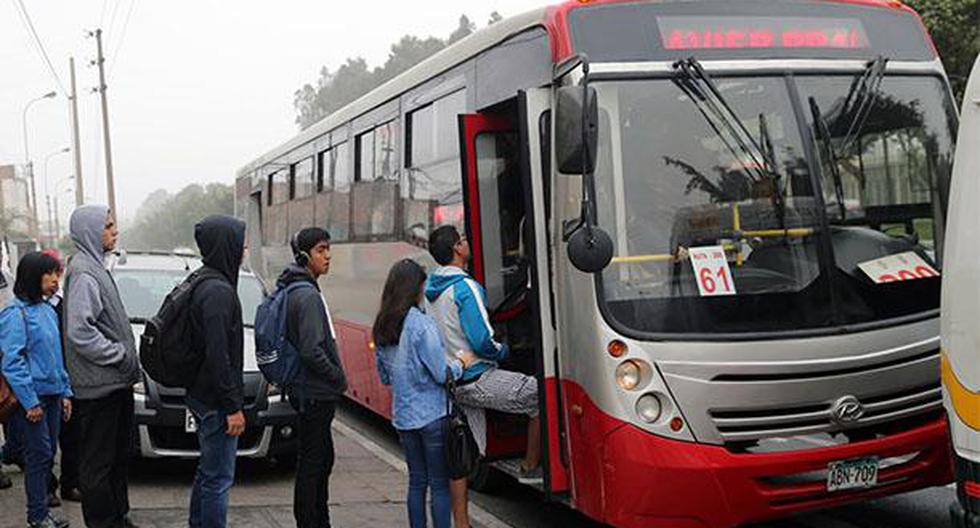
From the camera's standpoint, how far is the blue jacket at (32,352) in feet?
21.4

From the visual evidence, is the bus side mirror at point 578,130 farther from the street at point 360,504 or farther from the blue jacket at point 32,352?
the blue jacket at point 32,352

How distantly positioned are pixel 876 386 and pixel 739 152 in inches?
54.8

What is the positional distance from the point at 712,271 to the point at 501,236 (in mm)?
1777

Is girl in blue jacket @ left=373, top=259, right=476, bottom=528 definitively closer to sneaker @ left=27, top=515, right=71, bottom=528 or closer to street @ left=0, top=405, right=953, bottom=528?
street @ left=0, top=405, right=953, bottom=528

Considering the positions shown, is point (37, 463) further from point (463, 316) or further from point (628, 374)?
point (628, 374)

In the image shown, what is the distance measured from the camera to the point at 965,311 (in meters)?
4.32

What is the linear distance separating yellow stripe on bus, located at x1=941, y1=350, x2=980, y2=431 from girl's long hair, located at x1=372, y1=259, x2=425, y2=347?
2.72m

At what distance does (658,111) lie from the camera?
19.7 ft

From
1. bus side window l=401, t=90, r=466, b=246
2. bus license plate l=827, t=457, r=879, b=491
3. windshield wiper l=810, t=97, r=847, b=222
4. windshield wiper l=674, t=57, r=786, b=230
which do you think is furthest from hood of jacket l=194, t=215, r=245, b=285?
bus license plate l=827, t=457, r=879, b=491

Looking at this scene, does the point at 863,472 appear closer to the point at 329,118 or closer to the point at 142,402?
the point at 142,402

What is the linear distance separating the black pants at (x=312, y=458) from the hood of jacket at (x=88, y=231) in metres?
1.50

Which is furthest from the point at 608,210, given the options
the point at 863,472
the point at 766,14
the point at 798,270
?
the point at 863,472

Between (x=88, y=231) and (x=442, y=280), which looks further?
(x=442, y=280)

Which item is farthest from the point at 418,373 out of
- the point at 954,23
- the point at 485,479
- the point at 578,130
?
the point at 954,23
